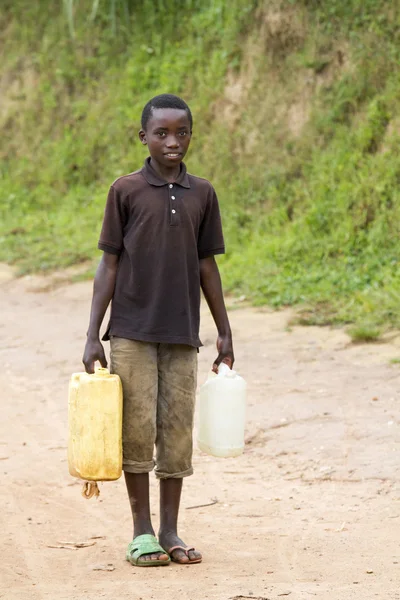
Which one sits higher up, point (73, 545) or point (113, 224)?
point (113, 224)

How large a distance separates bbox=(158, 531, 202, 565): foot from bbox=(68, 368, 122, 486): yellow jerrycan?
37 centimetres

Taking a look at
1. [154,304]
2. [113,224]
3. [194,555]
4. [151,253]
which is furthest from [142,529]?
[113,224]

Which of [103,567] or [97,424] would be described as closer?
[97,424]

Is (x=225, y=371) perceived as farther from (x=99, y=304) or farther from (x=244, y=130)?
(x=244, y=130)

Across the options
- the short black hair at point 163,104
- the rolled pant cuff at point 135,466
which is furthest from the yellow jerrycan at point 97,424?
the short black hair at point 163,104

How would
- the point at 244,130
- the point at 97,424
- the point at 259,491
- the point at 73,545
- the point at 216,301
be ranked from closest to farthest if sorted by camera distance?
the point at 97,424 → the point at 216,301 → the point at 73,545 → the point at 259,491 → the point at 244,130

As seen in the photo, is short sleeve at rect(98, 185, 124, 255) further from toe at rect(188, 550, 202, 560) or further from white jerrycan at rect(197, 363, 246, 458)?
toe at rect(188, 550, 202, 560)

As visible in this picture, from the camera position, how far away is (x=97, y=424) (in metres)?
3.52

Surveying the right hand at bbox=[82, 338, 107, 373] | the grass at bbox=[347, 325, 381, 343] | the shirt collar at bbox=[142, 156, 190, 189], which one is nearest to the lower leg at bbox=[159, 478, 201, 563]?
the right hand at bbox=[82, 338, 107, 373]

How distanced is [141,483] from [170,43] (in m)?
9.47

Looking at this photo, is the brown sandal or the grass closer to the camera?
the brown sandal

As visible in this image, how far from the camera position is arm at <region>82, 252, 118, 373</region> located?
11.9 feet

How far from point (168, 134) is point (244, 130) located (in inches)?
292

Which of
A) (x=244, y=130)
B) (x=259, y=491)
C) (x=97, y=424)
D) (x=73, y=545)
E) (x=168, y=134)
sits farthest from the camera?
(x=244, y=130)
